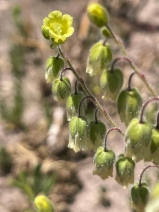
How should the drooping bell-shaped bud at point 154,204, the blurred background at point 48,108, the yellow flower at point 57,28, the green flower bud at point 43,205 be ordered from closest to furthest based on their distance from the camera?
the drooping bell-shaped bud at point 154,204
the yellow flower at point 57,28
the green flower bud at point 43,205
the blurred background at point 48,108

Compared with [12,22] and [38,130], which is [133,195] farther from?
[12,22]

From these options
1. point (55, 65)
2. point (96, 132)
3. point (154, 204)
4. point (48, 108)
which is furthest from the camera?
point (48, 108)

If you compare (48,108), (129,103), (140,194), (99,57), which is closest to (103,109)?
(129,103)

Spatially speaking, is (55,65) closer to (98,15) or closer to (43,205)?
(98,15)

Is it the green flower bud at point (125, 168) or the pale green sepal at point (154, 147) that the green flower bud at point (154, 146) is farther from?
the green flower bud at point (125, 168)

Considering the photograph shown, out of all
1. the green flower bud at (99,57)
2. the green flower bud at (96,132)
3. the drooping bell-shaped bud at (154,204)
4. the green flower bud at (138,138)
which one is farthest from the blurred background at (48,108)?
the drooping bell-shaped bud at (154,204)

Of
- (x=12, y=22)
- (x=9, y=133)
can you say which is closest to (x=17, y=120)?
(x=9, y=133)
